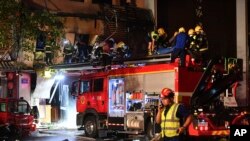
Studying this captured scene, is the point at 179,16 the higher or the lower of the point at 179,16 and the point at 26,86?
the higher

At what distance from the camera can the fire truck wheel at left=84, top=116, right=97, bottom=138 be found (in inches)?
712

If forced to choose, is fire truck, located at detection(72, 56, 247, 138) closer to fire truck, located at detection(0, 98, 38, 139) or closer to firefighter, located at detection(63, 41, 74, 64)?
fire truck, located at detection(0, 98, 38, 139)

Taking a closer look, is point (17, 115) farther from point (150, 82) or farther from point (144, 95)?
point (150, 82)

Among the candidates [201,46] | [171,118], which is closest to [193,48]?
[201,46]

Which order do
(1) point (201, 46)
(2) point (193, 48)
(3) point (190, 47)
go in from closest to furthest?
1. (3) point (190, 47)
2. (2) point (193, 48)
3. (1) point (201, 46)

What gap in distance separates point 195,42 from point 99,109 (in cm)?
491

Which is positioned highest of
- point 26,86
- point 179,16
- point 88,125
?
point 179,16

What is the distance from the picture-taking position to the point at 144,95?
52.4 ft

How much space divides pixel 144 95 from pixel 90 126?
11.0ft

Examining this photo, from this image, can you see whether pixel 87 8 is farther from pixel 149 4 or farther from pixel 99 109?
pixel 99 109

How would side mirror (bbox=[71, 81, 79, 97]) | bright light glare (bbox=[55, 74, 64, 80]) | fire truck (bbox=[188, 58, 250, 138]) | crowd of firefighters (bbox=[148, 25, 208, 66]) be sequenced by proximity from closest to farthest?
fire truck (bbox=[188, 58, 250, 138]) → crowd of firefighters (bbox=[148, 25, 208, 66]) → side mirror (bbox=[71, 81, 79, 97]) → bright light glare (bbox=[55, 74, 64, 80])

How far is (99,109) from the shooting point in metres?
18.1

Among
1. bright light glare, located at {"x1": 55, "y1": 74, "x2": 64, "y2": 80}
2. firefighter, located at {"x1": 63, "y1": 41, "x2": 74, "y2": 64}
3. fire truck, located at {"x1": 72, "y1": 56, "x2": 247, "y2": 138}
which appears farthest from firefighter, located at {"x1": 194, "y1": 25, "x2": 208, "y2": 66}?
bright light glare, located at {"x1": 55, "y1": 74, "x2": 64, "y2": 80}

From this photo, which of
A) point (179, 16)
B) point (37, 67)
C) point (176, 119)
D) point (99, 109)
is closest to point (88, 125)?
point (99, 109)
